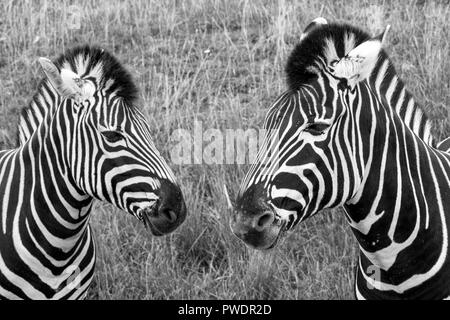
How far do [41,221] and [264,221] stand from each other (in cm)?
132

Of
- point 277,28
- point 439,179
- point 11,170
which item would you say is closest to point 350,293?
point 439,179

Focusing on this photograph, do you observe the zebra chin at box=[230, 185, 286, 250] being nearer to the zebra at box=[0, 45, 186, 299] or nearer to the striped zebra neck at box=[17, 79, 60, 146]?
the zebra at box=[0, 45, 186, 299]

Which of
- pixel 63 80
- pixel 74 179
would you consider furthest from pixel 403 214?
pixel 63 80

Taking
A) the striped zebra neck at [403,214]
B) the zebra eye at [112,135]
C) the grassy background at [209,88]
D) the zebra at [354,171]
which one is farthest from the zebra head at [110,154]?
the grassy background at [209,88]

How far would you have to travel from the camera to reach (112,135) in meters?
4.13

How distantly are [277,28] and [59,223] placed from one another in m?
4.02

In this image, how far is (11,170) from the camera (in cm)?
438

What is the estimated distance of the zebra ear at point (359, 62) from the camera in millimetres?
3605

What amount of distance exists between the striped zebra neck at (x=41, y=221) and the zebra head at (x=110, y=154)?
8cm

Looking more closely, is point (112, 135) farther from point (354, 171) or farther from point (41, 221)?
point (354, 171)

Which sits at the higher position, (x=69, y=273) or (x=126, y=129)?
(x=126, y=129)

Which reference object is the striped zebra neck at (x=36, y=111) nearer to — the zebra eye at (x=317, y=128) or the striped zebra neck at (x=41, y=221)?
the striped zebra neck at (x=41, y=221)
